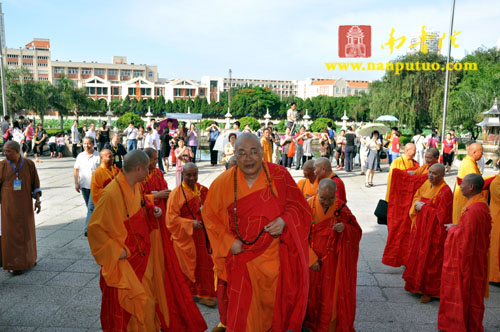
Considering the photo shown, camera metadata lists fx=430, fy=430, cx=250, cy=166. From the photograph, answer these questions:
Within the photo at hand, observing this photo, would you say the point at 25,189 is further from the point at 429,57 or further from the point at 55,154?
the point at 429,57

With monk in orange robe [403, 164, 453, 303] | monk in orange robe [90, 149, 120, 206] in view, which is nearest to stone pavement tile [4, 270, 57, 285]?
monk in orange robe [90, 149, 120, 206]

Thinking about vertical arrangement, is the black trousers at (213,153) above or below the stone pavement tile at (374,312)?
above

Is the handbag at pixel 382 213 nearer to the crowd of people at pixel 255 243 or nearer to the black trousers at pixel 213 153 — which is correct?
the crowd of people at pixel 255 243

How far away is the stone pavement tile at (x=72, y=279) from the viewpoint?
17.1 feet

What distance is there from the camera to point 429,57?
30312mm

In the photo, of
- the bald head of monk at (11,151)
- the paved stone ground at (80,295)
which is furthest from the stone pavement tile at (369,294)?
the bald head of monk at (11,151)

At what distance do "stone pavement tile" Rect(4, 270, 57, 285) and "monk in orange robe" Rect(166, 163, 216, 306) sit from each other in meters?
1.86

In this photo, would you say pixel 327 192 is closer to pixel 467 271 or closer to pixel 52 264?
pixel 467 271

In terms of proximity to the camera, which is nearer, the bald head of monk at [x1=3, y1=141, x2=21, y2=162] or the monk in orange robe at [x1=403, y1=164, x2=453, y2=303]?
the monk in orange robe at [x1=403, y1=164, x2=453, y2=303]

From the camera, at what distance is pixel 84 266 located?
5820 mm

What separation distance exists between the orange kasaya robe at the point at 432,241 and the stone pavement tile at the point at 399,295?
10 centimetres

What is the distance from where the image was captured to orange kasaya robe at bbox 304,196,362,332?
3.94m

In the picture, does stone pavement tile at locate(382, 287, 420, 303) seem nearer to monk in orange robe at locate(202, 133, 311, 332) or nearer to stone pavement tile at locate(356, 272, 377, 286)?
stone pavement tile at locate(356, 272, 377, 286)

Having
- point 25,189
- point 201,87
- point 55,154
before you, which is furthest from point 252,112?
point 25,189
